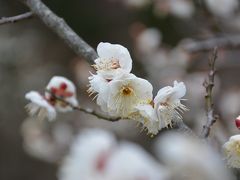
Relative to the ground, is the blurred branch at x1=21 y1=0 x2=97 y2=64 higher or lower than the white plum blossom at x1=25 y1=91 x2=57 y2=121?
higher

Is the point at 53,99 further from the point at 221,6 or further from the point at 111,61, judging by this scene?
the point at 221,6

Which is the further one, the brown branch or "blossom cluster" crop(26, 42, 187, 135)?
the brown branch

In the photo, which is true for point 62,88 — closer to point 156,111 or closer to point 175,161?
point 156,111

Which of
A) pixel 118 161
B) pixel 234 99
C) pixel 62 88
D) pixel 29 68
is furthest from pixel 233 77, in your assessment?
pixel 118 161

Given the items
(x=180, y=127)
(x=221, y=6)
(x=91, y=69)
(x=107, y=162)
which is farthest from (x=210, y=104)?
(x=91, y=69)

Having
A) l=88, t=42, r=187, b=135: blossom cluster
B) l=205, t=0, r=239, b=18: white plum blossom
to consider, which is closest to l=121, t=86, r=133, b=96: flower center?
l=88, t=42, r=187, b=135: blossom cluster

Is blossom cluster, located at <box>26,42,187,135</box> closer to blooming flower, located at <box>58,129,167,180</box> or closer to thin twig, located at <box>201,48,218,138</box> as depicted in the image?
thin twig, located at <box>201,48,218,138</box>
